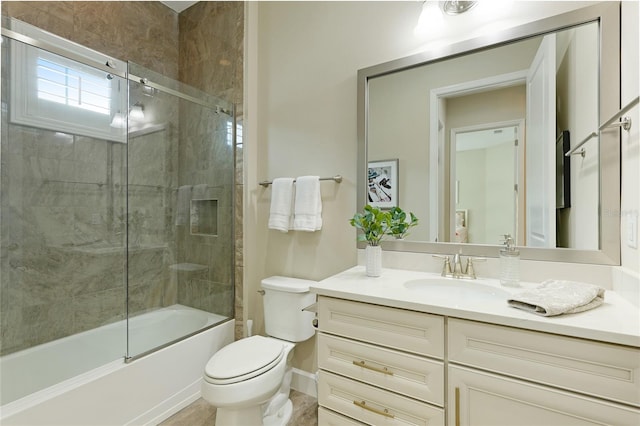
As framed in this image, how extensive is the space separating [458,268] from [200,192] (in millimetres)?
1845

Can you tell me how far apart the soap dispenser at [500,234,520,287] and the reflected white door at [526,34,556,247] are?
13 centimetres

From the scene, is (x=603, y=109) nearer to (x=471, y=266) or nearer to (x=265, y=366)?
(x=471, y=266)

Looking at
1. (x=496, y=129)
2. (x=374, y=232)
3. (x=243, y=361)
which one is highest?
(x=496, y=129)

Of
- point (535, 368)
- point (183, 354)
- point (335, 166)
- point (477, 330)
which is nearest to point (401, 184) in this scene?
point (335, 166)

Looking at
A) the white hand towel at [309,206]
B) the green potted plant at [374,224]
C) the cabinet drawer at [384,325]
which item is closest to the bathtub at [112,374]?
the white hand towel at [309,206]

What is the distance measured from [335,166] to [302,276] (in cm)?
74

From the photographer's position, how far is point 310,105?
1.88 m

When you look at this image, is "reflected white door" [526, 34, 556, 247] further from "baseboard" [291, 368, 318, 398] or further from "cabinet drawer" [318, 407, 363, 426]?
"baseboard" [291, 368, 318, 398]

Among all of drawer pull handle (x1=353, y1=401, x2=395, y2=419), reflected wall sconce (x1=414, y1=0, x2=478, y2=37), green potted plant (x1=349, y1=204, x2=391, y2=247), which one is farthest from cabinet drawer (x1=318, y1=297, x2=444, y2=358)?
reflected wall sconce (x1=414, y1=0, x2=478, y2=37)

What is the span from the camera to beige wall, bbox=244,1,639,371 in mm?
1643

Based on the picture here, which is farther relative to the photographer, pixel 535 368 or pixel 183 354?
pixel 183 354

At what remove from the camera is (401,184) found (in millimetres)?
1599

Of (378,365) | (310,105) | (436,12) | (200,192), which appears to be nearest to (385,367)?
(378,365)

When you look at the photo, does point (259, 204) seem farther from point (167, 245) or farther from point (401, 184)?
point (401, 184)
